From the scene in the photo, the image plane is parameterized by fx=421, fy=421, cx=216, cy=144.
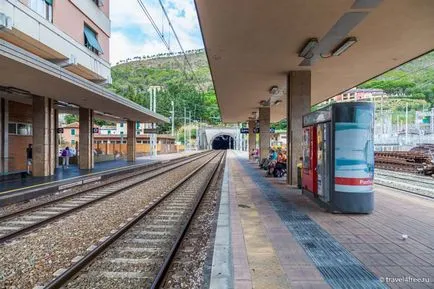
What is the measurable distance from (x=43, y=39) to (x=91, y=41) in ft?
25.7

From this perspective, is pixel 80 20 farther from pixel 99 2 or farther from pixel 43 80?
pixel 43 80

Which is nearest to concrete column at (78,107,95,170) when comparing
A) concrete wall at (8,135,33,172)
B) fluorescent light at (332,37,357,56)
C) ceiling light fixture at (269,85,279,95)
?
concrete wall at (8,135,33,172)

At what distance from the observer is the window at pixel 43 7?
22.0m

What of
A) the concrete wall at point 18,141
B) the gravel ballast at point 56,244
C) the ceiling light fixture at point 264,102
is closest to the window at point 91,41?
the concrete wall at point 18,141

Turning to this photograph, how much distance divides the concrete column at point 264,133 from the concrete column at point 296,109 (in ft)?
48.3

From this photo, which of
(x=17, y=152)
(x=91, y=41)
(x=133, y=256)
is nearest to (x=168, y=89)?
(x=91, y=41)

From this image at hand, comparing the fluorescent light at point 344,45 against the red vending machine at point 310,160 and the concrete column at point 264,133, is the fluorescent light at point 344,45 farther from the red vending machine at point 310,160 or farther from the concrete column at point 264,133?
the concrete column at point 264,133

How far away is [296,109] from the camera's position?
53.1 feet

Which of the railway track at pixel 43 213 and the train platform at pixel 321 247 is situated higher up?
the train platform at pixel 321 247

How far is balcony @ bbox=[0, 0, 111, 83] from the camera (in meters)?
18.8

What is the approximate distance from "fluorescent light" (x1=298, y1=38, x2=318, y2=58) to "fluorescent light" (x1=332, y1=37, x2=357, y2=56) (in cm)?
76

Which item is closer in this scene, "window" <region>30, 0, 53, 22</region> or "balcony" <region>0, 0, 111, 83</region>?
"balcony" <region>0, 0, 111, 83</region>

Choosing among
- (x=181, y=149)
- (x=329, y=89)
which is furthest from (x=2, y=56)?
(x=181, y=149)

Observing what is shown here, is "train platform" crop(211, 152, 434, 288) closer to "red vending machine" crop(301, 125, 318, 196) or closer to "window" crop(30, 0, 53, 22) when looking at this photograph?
"red vending machine" crop(301, 125, 318, 196)
